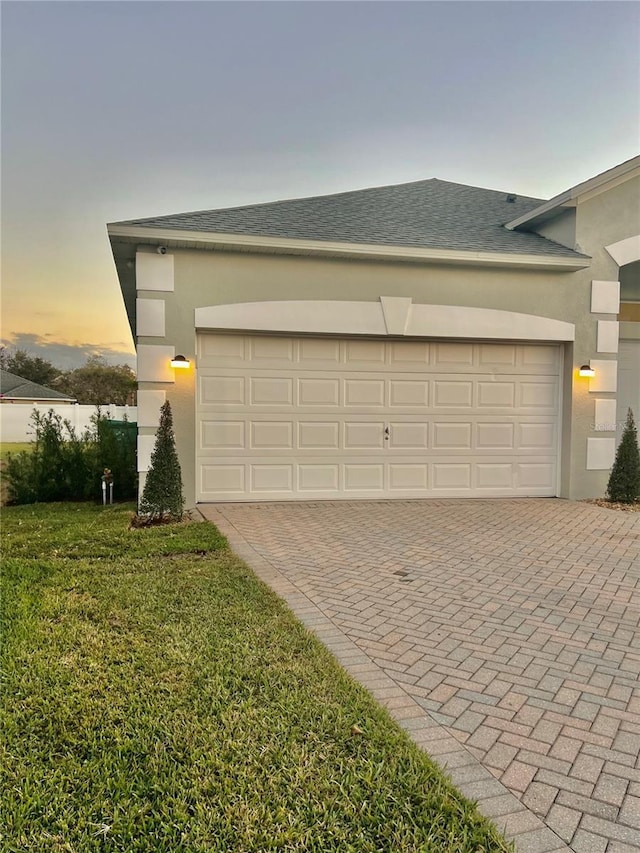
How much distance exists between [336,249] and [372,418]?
2781 millimetres

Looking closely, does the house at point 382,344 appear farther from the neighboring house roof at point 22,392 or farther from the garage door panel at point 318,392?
the neighboring house roof at point 22,392

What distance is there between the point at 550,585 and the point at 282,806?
11.9 feet

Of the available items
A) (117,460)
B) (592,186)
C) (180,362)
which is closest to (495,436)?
(592,186)

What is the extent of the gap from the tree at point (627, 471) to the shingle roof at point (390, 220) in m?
3.27

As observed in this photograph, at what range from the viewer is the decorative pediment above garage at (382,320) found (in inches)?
321

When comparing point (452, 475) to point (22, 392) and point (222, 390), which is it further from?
point (22, 392)

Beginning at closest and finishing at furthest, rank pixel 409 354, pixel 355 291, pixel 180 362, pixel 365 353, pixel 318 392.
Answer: pixel 180 362 < pixel 355 291 < pixel 318 392 < pixel 365 353 < pixel 409 354

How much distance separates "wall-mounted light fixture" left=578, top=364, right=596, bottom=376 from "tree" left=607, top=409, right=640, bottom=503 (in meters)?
1.05

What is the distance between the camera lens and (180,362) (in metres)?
7.79

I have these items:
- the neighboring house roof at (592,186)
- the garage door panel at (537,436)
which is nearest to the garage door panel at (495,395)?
the garage door panel at (537,436)

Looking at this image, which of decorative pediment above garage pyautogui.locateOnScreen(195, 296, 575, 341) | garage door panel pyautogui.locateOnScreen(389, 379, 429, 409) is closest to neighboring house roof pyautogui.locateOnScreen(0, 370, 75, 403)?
decorative pediment above garage pyautogui.locateOnScreen(195, 296, 575, 341)

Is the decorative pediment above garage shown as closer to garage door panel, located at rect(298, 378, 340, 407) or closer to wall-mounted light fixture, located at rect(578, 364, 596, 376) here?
wall-mounted light fixture, located at rect(578, 364, 596, 376)

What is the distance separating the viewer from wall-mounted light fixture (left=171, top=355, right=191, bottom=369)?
7.78 m

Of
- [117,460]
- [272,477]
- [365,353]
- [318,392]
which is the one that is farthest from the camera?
[117,460]
